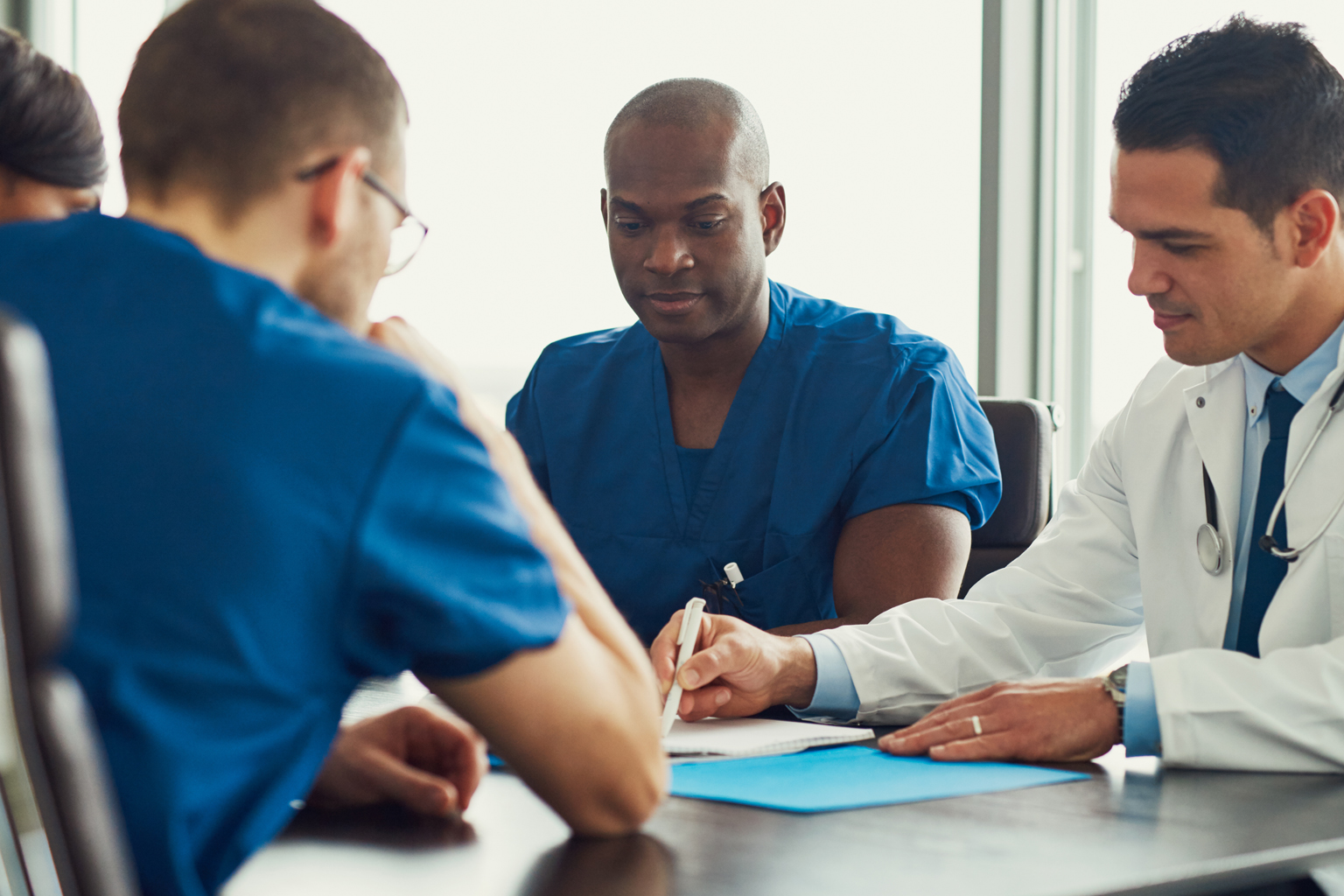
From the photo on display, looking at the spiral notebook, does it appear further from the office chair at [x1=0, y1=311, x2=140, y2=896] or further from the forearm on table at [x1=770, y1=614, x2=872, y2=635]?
the office chair at [x1=0, y1=311, x2=140, y2=896]

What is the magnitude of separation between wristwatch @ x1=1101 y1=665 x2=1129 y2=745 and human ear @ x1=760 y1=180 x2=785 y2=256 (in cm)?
104

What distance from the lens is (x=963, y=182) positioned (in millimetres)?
3254

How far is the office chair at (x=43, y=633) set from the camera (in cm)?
45

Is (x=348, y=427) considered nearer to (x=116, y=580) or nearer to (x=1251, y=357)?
(x=116, y=580)

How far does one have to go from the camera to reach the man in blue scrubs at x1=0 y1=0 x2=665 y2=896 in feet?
1.96

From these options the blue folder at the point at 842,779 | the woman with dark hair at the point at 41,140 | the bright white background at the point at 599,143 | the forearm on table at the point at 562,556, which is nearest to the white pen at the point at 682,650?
the blue folder at the point at 842,779

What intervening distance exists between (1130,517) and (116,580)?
120 cm

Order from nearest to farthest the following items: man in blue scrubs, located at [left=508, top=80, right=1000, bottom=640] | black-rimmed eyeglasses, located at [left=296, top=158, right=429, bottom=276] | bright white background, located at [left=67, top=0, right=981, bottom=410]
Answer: black-rimmed eyeglasses, located at [left=296, top=158, right=429, bottom=276], man in blue scrubs, located at [left=508, top=80, right=1000, bottom=640], bright white background, located at [left=67, top=0, right=981, bottom=410]

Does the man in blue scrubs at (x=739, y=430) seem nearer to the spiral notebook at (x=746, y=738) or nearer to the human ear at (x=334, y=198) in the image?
the spiral notebook at (x=746, y=738)

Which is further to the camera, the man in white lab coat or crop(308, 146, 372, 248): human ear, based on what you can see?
the man in white lab coat

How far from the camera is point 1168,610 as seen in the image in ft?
4.52

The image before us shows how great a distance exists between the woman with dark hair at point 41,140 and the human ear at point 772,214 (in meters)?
0.97

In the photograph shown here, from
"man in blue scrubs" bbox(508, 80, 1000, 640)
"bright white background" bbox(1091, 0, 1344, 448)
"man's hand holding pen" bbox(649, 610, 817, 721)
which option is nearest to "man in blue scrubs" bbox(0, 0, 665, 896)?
"man's hand holding pen" bbox(649, 610, 817, 721)

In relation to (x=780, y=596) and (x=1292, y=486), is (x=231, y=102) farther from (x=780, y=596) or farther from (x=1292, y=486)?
(x=780, y=596)
